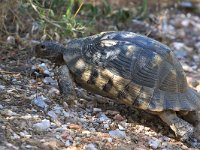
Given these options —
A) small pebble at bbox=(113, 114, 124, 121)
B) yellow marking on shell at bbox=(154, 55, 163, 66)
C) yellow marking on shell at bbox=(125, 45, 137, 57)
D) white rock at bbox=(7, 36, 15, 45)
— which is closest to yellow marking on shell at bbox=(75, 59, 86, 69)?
yellow marking on shell at bbox=(125, 45, 137, 57)

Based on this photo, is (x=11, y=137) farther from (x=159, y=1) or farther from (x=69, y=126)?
(x=159, y=1)

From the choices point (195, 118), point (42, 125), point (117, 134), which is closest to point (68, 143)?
point (42, 125)

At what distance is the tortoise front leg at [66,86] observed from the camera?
3.82 m

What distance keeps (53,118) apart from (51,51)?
2.79 feet

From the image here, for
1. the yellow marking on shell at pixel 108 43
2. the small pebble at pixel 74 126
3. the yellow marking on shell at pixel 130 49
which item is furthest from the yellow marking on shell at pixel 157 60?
the small pebble at pixel 74 126

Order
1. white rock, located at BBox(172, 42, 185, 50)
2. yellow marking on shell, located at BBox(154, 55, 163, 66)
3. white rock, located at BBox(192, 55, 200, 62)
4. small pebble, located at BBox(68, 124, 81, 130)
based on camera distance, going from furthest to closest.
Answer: white rock, located at BBox(172, 42, 185, 50), white rock, located at BBox(192, 55, 200, 62), yellow marking on shell, located at BBox(154, 55, 163, 66), small pebble, located at BBox(68, 124, 81, 130)

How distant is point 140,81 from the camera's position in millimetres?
3684

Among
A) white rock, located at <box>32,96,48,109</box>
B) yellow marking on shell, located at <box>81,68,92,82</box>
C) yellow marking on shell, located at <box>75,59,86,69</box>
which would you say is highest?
yellow marking on shell, located at <box>75,59,86,69</box>

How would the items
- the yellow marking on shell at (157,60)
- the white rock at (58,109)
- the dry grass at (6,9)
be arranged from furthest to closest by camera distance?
the dry grass at (6,9), the yellow marking on shell at (157,60), the white rock at (58,109)

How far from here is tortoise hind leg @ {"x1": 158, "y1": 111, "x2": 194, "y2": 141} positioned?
3.66m

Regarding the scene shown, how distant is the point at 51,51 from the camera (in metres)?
4.10

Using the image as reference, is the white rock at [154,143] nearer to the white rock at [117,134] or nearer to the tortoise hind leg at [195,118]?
the white rock at [117,134]

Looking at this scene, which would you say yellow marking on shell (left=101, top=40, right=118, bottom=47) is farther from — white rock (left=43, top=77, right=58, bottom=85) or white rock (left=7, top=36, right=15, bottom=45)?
white rock (left=7, top=36, right=15, bottom=45)

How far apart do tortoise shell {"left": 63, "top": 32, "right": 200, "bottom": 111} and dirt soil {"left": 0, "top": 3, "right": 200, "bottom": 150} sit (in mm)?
212
